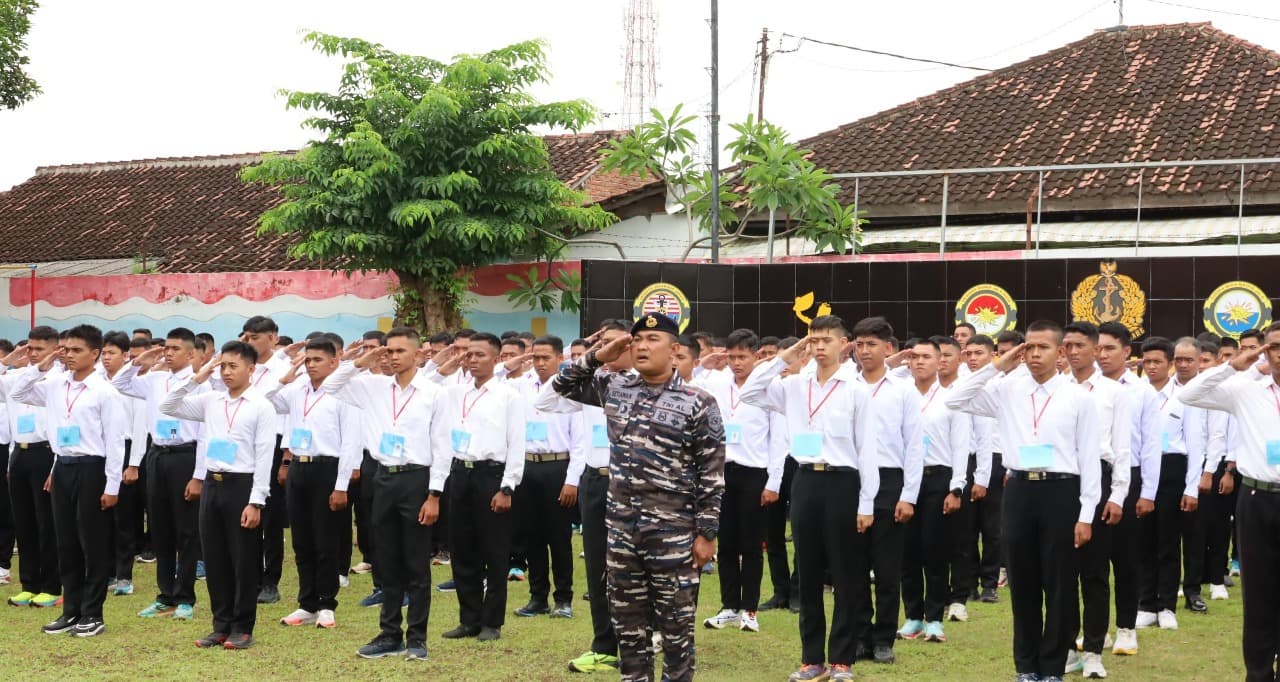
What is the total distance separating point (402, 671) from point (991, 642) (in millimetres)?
3575

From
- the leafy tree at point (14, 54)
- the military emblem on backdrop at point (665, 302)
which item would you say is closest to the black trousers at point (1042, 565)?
the military emblem on backdrop at point (665, 302)

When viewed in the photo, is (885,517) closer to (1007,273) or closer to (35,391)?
(35,391)

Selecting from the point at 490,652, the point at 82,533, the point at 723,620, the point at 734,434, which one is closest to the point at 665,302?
the point at 734,434

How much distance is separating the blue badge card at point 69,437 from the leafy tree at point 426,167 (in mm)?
7604

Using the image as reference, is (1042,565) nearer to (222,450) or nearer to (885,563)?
(885,563)

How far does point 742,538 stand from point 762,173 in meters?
7.81

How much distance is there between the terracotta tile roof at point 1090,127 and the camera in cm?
1758

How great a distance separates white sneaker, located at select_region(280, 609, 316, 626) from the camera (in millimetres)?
8875

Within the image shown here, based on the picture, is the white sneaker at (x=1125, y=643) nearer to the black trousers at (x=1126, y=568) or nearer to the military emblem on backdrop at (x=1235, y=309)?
the black trousers at (x=1126, y=568)

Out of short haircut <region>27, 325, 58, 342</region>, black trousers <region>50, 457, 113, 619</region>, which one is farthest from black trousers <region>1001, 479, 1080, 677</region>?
short haircut <region>27, 325, 58, 342</region>

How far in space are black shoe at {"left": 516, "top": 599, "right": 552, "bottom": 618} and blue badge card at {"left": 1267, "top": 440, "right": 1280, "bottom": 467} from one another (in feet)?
15.8

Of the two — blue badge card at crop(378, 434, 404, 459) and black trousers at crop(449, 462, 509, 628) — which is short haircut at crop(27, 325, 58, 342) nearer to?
blue badge card at crop(378, 434, 404, 459)

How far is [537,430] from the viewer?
30.9ft

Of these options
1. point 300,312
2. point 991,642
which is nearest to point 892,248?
point 300,312
